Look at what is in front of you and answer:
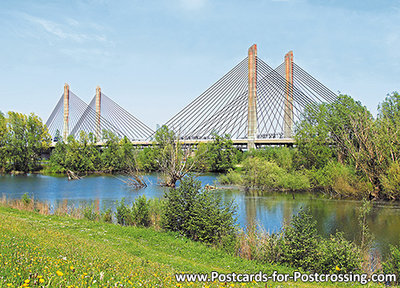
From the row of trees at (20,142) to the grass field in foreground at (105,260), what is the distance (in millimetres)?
35761

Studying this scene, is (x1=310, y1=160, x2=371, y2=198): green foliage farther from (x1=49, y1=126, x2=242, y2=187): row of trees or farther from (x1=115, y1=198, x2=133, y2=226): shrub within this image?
Result: (x1=49, y1=126, x2=242, y2=187): row of trees

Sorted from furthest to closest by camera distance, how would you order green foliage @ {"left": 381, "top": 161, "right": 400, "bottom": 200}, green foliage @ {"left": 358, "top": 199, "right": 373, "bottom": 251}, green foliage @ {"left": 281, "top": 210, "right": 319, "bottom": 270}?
green foliage @ {"left": 381, "top": 161, "right": 400, "bottom": 200} → green foliage @ {"left": 358, "top": 199, "right": 373, "bottom": 251} → green foliage @ {"left": 281, "top": 210, "right": 319, "bottom": 270}

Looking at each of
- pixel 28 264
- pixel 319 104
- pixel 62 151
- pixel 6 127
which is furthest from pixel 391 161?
pixel 6 127

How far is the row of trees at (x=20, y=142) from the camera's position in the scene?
41.6 m

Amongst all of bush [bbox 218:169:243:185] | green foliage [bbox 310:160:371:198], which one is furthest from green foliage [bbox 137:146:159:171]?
green foliage [bbox 310:160:371:198]

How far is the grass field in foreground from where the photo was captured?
393 cm

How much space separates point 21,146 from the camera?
138 ft

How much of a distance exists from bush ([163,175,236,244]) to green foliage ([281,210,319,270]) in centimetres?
195

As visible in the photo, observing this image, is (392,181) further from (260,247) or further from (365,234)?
(260,247)

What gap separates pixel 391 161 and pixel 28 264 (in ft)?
71.0

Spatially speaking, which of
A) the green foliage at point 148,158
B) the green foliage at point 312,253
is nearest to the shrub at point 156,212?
the green foliage at point 312,253

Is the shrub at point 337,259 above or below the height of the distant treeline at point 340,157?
below

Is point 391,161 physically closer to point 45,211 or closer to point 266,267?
point 266,267

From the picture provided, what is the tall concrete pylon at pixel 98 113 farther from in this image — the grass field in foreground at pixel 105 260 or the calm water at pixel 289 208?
the grass field in foreground at pixel 105 260
